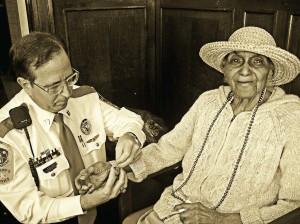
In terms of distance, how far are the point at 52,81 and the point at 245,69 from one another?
0.96 meters

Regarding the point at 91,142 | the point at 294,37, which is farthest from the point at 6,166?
the point at 294,37

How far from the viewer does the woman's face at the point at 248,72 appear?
65.7 inches

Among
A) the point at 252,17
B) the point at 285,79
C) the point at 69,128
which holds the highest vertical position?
the point at 252,17

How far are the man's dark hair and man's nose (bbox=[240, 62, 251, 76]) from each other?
2.98 ft

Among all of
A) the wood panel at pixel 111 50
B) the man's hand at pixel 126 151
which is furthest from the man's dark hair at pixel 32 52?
Answer: the wood panel at pixel 111 50

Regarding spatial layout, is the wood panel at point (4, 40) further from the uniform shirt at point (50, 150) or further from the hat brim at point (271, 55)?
the hat brim at point (271, 55)

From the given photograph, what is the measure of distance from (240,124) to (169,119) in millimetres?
2210

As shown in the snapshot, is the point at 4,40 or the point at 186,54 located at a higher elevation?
the point at 4,40

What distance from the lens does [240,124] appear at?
1.76 meters

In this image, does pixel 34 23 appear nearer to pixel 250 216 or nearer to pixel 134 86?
pixel 134 86

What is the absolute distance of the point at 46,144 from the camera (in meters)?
1.78

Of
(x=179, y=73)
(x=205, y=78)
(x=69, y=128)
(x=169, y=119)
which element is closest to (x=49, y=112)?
(x=69, y=128)

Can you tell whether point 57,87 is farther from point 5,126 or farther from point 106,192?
point 106,192

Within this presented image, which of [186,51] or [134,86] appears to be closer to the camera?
[186,51]
